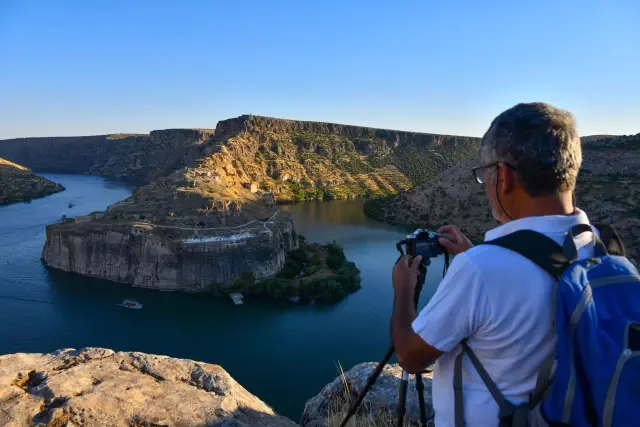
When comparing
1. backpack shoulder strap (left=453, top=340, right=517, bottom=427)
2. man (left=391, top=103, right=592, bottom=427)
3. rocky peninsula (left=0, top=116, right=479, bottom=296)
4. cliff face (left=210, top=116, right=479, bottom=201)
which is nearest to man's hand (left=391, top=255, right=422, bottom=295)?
man (left=391, top=103, right=592, bottom=427)

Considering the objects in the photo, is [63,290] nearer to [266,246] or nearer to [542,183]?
[266,246]

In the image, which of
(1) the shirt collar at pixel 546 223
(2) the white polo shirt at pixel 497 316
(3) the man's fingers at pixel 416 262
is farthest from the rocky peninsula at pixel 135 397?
(1) the shirt collar at pixel 546 223

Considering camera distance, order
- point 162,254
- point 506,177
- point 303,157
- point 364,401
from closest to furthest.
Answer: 1. point 506,177
2. point 364,401
3. point 162,254
4. point 303,157

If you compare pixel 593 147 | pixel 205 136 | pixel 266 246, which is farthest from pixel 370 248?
pixel 205 136

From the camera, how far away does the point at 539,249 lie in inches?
60.9

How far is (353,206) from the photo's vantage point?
74625mm

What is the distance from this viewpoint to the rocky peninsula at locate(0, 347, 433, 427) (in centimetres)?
317

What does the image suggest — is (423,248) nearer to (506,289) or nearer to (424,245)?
(424,245)

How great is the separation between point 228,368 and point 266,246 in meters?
14.9

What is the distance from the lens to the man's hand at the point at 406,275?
6.51 feet

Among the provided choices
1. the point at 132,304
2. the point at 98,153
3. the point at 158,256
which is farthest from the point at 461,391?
the point at 98,153

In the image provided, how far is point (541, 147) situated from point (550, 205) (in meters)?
0.23

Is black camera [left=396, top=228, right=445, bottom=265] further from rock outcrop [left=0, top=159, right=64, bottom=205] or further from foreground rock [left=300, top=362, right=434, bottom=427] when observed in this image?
rock outcrop [left=0, top=159, right=64, bottom=205]

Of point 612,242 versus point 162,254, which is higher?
point 612,242
